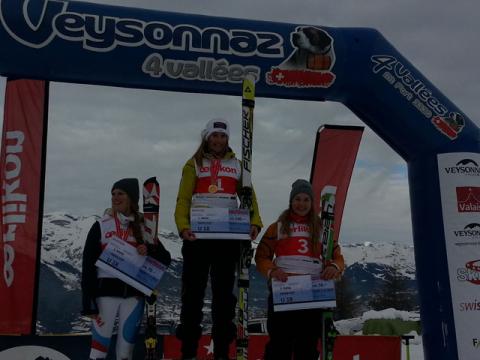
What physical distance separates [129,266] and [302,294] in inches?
51.7

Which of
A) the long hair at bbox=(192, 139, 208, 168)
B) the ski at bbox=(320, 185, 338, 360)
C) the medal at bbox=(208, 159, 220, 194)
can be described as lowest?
the ski at bbox=(320, 185, 338, 360)

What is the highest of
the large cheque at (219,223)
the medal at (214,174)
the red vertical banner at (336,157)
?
the red vertical banner at (336,157)

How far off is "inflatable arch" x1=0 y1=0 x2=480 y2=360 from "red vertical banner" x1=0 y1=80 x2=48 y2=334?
0.77 ft

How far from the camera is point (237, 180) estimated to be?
515cm

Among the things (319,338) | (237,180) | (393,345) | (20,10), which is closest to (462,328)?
(393,345)

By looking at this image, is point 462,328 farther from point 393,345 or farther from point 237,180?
point 237,180

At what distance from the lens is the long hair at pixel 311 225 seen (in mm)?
5039

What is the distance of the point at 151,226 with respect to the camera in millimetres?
5117

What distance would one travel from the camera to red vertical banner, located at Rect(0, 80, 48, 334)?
22.2ft

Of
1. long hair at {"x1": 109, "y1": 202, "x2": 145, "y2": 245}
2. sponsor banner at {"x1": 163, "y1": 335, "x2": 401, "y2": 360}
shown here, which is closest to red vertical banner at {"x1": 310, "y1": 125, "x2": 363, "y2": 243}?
sponsor banner at {"x1": 163, "y1": 335, "x2": 401, "y2": 360}

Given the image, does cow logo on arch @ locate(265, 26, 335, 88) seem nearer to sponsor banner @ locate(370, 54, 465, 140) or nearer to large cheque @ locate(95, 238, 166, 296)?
sponsor banner @ locate(370, 54, 465, 140)

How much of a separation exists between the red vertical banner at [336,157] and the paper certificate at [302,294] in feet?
10.6

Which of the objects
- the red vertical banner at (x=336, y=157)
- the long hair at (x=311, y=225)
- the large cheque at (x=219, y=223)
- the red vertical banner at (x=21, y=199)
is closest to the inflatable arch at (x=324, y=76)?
the red vertical banner at (x=21, y=199)

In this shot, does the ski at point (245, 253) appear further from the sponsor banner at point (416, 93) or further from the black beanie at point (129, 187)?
the sponsor banner at point (416, 93)
